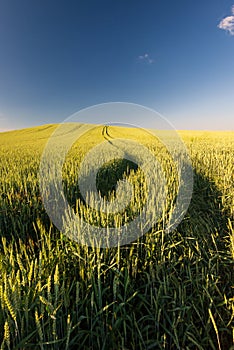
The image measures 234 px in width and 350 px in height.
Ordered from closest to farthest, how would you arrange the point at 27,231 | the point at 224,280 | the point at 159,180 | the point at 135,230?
the point at 224,280 < the point at 135,230 < the point at 27,231 < the point at 159,180

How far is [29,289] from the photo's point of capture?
1185mm

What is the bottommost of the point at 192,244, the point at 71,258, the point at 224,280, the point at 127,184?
the point at 224,280

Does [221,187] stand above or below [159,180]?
below

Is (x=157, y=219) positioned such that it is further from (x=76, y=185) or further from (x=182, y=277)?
(x=76, y=185)

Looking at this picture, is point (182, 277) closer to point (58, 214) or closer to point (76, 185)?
point (58, 214)

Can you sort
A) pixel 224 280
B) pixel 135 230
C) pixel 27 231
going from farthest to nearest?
pixel 27 231 → pixel 135 230 → pixel 224 280

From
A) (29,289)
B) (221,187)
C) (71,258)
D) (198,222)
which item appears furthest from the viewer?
(221,187)

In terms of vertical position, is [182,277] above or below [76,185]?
below

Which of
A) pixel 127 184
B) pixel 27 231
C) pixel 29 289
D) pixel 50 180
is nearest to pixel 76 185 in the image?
pixel 50 180

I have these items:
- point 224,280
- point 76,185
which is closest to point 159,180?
point 76,185

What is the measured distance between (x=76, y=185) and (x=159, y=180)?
1312 mm

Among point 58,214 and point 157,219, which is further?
point 58,214

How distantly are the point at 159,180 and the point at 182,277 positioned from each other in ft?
5.47

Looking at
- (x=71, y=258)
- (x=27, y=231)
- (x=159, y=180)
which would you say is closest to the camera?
(x=71, y=258)
